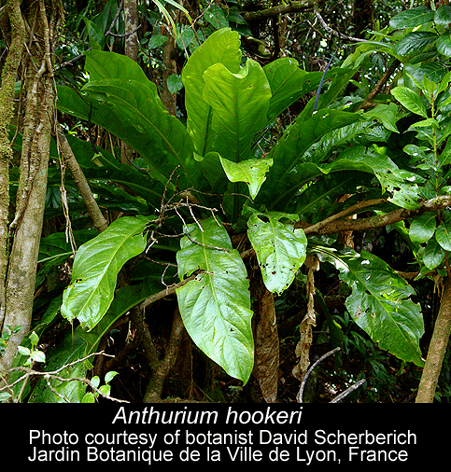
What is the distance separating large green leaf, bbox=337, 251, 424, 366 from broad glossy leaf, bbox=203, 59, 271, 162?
58 cm

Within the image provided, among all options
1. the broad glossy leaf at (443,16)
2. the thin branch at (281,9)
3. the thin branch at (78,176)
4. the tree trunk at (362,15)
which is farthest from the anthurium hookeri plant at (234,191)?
the tree trunk at (362,15)

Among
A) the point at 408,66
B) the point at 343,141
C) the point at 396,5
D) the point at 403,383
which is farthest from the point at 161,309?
the point at 396,5

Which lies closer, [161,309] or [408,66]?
[408,66]

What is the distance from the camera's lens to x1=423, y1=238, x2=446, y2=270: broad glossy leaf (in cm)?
138

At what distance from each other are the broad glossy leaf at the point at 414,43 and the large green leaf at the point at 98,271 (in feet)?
3.92

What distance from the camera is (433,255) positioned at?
139 cm

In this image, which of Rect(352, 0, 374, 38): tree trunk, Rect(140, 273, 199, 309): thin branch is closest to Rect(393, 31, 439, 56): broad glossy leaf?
Rect(140, 273, 199, 309): thin branch

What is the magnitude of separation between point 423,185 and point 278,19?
6.43ft

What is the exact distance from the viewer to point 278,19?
2980 millimetres

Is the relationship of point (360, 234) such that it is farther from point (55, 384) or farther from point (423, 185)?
point (55, 384)

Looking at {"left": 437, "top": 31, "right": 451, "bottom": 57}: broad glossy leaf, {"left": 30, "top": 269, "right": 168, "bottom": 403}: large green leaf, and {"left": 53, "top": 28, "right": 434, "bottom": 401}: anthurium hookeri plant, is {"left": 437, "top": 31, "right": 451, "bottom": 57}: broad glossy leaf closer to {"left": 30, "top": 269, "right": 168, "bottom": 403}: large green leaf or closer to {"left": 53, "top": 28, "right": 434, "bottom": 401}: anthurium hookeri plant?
{"left": 53, "top": 28, "right": 434, "bottom": 401}: anthurium hookeri plant

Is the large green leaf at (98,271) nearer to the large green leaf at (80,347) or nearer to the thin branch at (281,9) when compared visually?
the large green leaf at (80,347)

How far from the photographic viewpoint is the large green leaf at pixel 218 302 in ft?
3.63

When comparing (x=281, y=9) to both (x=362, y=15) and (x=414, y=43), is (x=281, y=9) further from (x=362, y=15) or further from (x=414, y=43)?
(x=414, y=43)
